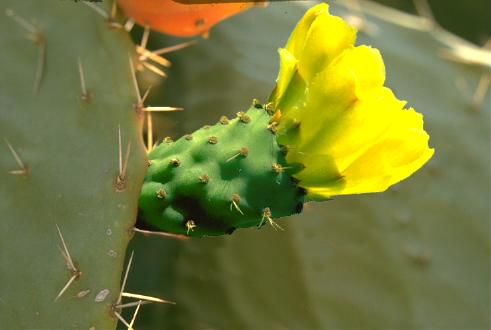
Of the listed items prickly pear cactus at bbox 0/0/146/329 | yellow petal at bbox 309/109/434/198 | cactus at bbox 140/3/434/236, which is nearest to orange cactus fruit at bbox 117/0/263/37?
prickly pear cactus at bbox 0/0/146/329

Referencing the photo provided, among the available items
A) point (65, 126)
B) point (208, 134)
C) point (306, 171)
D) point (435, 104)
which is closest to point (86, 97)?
point (65, 126)

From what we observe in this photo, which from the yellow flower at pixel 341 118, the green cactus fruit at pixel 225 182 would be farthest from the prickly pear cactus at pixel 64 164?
the yellow flower at pixel 341 118

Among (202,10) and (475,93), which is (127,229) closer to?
(202,10)

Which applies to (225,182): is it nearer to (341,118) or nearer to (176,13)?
(341,118)

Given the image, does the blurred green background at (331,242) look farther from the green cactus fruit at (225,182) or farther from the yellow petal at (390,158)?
the yellow petal at (390,158)

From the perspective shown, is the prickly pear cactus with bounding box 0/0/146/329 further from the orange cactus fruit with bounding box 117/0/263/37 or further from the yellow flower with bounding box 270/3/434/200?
the yellow flower with bounding box 270/3/434/200

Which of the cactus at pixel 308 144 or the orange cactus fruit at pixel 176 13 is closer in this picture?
the cactus at pixel 308 144

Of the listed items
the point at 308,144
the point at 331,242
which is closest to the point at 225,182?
the point at 308,144
